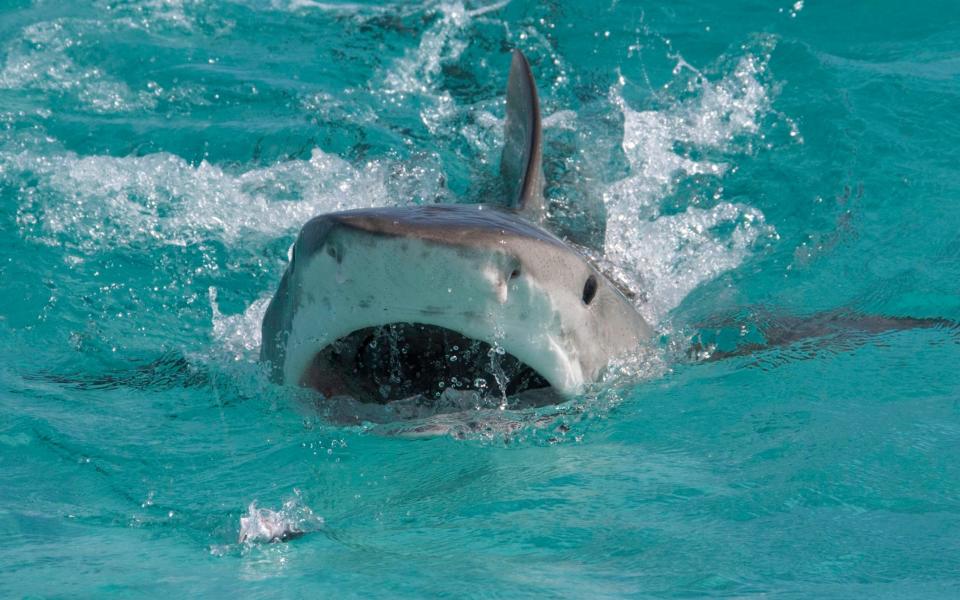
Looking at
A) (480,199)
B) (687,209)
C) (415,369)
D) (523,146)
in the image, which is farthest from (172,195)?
(415,369)

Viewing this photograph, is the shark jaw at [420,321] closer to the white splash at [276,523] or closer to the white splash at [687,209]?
the white splash at [276,523]

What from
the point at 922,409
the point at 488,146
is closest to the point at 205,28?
the point at 488,146

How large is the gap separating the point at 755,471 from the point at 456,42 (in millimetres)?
4595

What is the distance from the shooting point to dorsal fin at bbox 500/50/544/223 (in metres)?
3.47

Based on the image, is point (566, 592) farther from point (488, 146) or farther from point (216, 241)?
point (488, 146)

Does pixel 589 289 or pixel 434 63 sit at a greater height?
pixel 434 63

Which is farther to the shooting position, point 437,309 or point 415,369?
point 415,369

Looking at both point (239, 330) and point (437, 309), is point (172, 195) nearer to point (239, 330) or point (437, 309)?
point (239, 330)

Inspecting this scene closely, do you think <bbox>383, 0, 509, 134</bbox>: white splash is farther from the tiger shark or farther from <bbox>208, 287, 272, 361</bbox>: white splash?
the tiger shark

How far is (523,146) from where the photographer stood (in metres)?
3.77

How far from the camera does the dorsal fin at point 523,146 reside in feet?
11.4

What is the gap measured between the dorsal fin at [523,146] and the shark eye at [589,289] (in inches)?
39.4

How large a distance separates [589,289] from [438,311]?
0.48m

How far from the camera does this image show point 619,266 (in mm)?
3863
